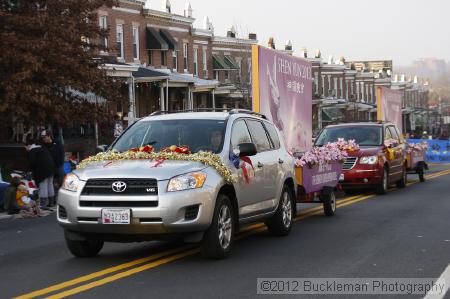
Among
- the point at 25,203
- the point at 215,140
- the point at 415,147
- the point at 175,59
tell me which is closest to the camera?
the point at 215,140

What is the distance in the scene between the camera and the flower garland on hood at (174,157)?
8.37 meters

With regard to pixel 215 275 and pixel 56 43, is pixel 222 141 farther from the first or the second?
pixel 56 43

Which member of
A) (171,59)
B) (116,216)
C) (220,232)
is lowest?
(220,232)

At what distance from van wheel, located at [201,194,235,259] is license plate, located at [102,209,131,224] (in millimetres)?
967

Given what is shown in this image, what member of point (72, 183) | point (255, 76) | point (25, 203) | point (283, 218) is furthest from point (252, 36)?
point (72, 183)

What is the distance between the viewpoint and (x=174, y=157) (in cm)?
838

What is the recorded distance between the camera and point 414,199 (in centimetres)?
1669

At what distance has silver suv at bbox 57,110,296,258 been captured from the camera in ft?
25.6

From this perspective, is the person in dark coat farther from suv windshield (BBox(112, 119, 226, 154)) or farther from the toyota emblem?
the toyota emblem

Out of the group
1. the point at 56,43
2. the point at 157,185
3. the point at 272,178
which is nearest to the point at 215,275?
the point at 157,185

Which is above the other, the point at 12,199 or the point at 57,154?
the point at 57,154

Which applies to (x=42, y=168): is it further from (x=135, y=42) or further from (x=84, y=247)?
(x=135, y=42)

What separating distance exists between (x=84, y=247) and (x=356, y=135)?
11293mm

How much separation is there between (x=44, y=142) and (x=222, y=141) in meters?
9.30
